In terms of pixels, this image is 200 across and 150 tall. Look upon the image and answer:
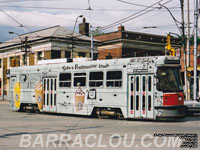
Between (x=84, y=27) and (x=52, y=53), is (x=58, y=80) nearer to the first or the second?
(x=52, y=53)

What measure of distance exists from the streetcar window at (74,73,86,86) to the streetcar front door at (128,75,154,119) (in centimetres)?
301

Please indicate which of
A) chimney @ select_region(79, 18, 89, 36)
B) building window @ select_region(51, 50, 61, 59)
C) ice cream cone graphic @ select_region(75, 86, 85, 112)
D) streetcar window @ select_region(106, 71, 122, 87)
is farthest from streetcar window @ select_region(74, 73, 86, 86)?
chimney @ select_region(79, 18, 89, 36)

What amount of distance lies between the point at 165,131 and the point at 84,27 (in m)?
46.9

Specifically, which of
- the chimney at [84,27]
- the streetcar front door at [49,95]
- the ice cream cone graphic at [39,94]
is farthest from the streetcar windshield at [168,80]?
the chimney at [84,27]

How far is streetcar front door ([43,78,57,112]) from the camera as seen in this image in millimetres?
20047

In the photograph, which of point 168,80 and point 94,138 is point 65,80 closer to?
point 168,80

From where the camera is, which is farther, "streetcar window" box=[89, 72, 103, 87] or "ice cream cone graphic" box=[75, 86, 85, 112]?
"ice cream cone graphic" box=[75, 86, 85, 112]

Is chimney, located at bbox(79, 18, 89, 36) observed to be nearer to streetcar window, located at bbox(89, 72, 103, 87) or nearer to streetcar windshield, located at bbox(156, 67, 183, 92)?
streetcar window, located at bbox(89, 72, 103, 87)

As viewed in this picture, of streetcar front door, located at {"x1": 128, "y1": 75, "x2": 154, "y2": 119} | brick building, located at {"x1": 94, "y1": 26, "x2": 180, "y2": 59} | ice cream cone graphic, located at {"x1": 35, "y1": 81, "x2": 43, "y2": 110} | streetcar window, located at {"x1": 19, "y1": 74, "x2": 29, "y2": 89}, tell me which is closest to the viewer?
streetcar front door, located at {"x1": 128, "y1": 75, "x2": 154, "y2": 119}

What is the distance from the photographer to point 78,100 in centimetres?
1872

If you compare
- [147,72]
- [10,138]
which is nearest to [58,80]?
[147,72]

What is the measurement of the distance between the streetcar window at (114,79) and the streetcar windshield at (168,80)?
6.68 feet

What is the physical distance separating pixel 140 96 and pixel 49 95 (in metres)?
6.50

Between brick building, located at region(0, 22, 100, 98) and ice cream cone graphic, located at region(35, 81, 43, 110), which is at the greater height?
brick building, located at region(0, 22, 100, 98)
